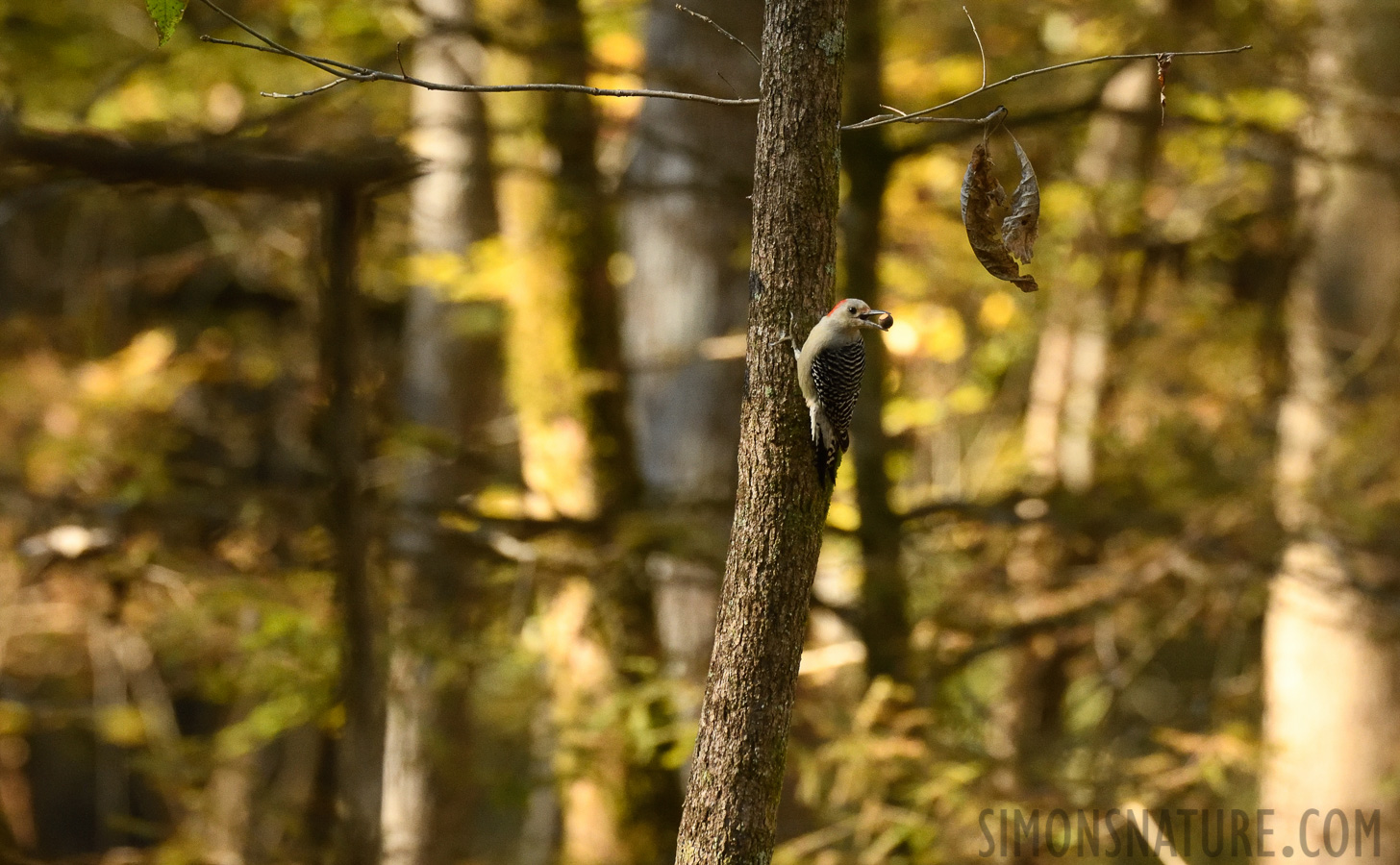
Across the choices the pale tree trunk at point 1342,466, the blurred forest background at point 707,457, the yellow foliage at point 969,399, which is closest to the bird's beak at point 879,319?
the blurred forest background at point 707,457

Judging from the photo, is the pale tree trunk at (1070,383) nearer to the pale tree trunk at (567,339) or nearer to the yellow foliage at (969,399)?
the yellow foliage at (969,399)

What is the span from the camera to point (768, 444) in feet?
5.25

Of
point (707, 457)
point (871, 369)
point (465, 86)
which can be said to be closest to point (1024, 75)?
point (465, 86)

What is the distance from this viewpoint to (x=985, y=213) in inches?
62.7

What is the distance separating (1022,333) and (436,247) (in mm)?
4176

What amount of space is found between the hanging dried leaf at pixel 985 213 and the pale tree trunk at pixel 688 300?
326 centimetres

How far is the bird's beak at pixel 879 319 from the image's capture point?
1.92 metres

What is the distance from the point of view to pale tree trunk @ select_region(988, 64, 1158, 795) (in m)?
5.86

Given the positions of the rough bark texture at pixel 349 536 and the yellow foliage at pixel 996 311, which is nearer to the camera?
the rough bark texture at pixel 349 536

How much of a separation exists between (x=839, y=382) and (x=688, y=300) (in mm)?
3689

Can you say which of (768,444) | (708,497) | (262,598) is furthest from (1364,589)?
(262,598)

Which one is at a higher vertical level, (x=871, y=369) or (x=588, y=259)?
(x=588, y=259)

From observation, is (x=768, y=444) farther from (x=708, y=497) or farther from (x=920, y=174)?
(x=920, y=174)

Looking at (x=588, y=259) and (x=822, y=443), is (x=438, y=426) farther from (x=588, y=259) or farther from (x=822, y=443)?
(x=822, y=443)
